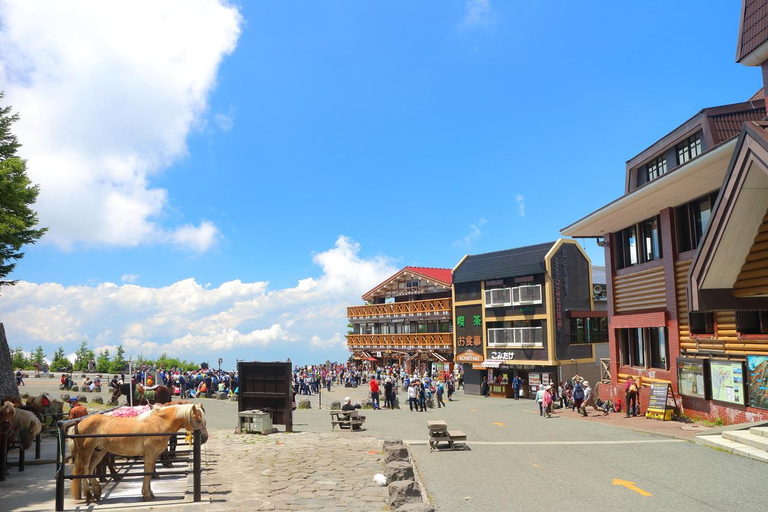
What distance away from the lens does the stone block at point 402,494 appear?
866 centimetres

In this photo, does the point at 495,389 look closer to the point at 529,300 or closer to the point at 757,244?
the point at 529,300

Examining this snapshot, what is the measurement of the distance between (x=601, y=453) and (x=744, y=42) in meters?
12.8

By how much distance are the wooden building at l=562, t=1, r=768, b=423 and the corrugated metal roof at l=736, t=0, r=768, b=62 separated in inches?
1.4

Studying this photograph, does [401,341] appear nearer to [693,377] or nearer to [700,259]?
[693,377]

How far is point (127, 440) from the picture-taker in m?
9.35

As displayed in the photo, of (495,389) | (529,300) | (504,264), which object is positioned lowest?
(495,389)

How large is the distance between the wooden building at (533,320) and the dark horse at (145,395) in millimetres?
25734

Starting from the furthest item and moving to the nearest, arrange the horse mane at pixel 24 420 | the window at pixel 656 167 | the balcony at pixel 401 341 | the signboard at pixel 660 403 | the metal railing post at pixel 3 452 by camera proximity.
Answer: the balcony at pixel 401 341 → the window at pixel 656 167 → the signboard at pixel 660 403 → the horse mane at pixel 24 420 → the metal railing post at pixel 3 452

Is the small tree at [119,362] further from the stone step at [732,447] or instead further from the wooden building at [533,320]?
the stone step at [732,447]

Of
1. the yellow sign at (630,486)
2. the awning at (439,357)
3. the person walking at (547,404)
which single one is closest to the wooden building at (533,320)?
the awning at (439,357)

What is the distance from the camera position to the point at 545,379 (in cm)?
3891

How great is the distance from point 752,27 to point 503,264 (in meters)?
28.2

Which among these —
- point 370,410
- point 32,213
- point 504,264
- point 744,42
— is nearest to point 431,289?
point 504,264

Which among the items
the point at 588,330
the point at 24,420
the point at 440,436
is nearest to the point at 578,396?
the point at 440,436
